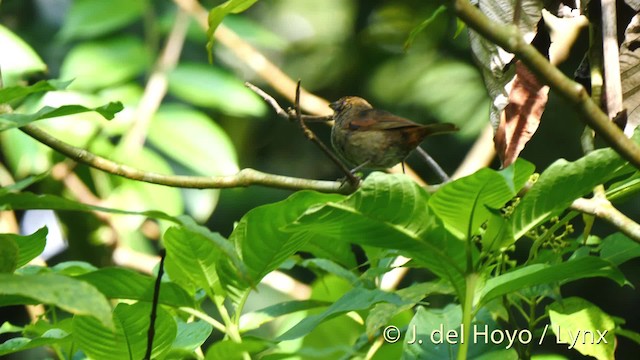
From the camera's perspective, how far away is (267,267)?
121 centimetres

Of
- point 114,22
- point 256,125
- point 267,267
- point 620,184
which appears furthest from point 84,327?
point 256,125

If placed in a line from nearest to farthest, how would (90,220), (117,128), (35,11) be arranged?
(117,128) < (90,220) < (35,11)

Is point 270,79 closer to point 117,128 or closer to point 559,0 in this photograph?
point 117,128

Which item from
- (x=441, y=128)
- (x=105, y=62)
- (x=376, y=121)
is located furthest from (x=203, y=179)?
(x=105, y=62)

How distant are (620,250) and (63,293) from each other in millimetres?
936

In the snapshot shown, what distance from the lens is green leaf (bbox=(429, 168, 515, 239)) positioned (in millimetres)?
998

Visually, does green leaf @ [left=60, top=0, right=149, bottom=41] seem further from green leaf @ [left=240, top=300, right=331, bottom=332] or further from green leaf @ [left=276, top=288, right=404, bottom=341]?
green leaf @ [left=276, top=288, right=404, bottom=341]

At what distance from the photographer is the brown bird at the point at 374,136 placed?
2.76 m

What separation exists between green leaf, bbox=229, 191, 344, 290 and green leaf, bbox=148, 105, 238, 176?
166 cm

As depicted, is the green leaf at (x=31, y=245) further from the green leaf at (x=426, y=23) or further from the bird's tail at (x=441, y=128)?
the bird's tail at (x=441, y=128)

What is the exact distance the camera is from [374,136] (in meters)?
2.77

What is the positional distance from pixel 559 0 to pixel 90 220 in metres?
2.44

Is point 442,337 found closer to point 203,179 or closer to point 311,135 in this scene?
point 311,135

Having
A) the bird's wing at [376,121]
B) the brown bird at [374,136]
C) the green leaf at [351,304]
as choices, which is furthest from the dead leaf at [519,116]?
the bird's wing at [376,121]
